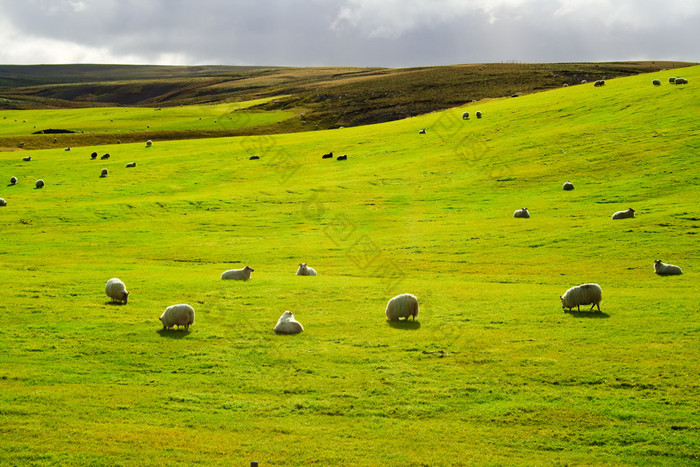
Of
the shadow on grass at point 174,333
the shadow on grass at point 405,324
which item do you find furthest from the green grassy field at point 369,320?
the shadow on grass at point 405,324

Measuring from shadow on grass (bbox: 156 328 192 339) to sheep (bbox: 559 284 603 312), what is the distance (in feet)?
39.5

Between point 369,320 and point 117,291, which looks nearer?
point 369,320

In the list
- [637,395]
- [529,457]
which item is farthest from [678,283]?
[529,457]

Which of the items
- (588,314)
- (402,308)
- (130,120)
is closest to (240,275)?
(402,308)

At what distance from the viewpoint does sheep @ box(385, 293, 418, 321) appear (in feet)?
69.4

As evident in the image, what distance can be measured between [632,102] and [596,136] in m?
11.0

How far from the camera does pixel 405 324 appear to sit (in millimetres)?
20797

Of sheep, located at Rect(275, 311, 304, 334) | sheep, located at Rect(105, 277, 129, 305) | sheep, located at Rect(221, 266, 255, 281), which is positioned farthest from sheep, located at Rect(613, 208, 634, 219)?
sheep, located at Rect(105, 277, 129, 305)

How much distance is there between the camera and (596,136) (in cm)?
5778

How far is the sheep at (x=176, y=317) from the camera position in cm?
2000

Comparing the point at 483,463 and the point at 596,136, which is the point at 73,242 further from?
the point at 596,136

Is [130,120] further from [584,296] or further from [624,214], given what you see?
[584,296]

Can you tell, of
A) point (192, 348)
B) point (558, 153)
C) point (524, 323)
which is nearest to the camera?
point (192, 348)

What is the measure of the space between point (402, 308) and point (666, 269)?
12.1 metres
